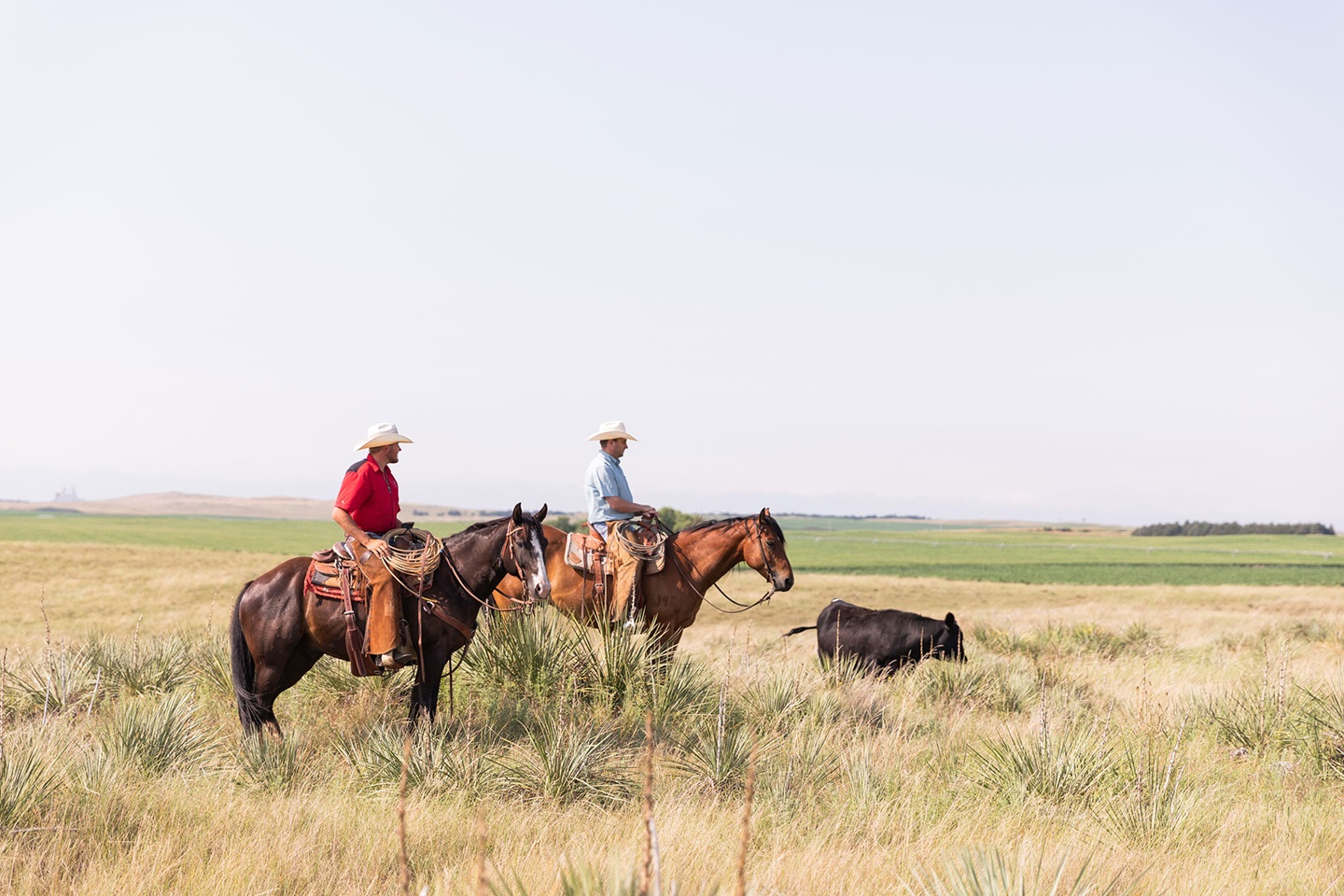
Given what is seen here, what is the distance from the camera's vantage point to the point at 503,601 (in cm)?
1061

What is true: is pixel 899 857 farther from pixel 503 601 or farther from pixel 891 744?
pixel 503 601

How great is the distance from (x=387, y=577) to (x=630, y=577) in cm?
323

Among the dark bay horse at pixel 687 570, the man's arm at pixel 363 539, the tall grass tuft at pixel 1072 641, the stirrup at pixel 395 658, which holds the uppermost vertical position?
the man's arm at pixel 363 539

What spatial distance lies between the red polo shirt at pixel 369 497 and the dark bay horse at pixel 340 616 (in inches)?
22.6

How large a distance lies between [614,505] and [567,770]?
13.2 feet

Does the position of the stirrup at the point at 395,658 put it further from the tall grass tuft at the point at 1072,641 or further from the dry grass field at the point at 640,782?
the tall grass tuft at the point at 1072,641

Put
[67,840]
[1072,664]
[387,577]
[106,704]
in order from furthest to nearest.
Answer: [1072,664] → [106,704] → [387,577] → [67,840]

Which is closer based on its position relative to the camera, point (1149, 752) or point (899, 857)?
point (899, 857)

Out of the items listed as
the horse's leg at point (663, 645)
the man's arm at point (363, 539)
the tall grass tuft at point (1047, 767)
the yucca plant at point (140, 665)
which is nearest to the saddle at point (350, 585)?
the man's arm at point (363, 539)

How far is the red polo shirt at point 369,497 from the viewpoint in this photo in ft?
25.1

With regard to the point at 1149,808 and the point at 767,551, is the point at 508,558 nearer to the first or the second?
the point at 767,551

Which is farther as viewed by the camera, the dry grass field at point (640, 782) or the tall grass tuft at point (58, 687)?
the tall grass tuft at point (58, 687)

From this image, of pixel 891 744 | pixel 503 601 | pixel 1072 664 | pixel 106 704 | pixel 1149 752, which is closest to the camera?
pixel 1149 752

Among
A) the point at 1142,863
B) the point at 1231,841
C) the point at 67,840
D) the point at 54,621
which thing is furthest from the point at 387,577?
the point at 54,621
